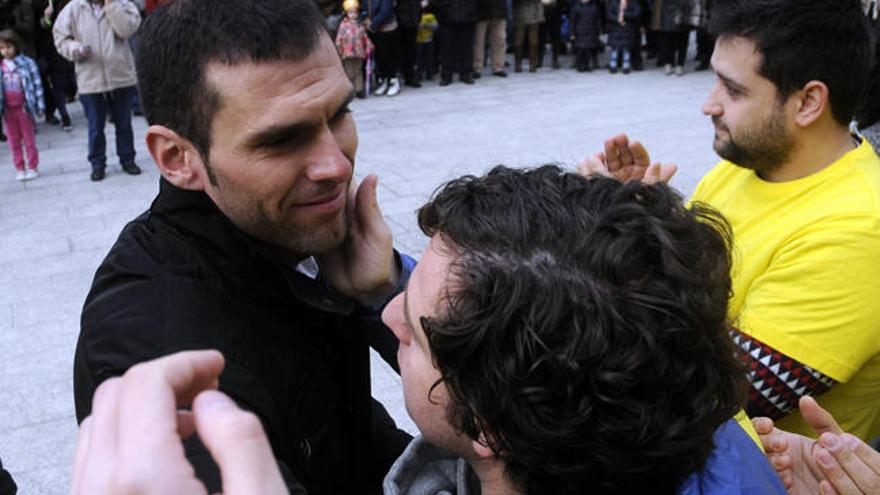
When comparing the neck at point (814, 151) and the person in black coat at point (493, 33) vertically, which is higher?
the neck at point (814, 151)

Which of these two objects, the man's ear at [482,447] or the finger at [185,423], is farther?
the man's ear at [482,447]

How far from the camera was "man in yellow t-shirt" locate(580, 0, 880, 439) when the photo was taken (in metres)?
1.85

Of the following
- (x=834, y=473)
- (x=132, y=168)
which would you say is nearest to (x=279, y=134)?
(x=834, y=473)

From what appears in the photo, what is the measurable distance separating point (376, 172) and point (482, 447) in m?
6.20

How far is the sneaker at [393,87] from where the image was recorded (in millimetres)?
10906

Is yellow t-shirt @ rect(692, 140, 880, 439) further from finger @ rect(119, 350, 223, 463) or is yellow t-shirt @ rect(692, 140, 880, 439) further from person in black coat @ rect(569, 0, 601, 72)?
person in black coat @ rect(569, 0, 601, 72)

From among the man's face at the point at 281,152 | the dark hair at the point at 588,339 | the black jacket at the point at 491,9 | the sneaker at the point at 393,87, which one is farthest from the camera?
the black jacket at the point at 491,9

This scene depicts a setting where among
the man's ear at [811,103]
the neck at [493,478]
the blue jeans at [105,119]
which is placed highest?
the man's ear at [811,103]

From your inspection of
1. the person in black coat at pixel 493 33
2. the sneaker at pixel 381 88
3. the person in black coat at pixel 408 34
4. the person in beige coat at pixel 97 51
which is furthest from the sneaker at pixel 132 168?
the person in black coat at pixel 493 33

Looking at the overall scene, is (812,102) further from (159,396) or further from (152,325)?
(159,396)

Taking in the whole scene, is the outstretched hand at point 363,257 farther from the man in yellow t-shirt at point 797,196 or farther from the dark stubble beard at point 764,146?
the dark stubble beard at point 764,146

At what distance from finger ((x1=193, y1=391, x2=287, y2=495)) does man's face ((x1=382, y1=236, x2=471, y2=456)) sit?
1.77ft

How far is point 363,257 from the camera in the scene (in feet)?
6.11

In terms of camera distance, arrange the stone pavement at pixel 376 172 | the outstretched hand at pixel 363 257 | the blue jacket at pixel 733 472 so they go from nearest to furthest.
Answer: the blue jacket at pixel 733 472 < the outstretched hand at pixel 363 257 < the stone pavement at pixel 376 172
